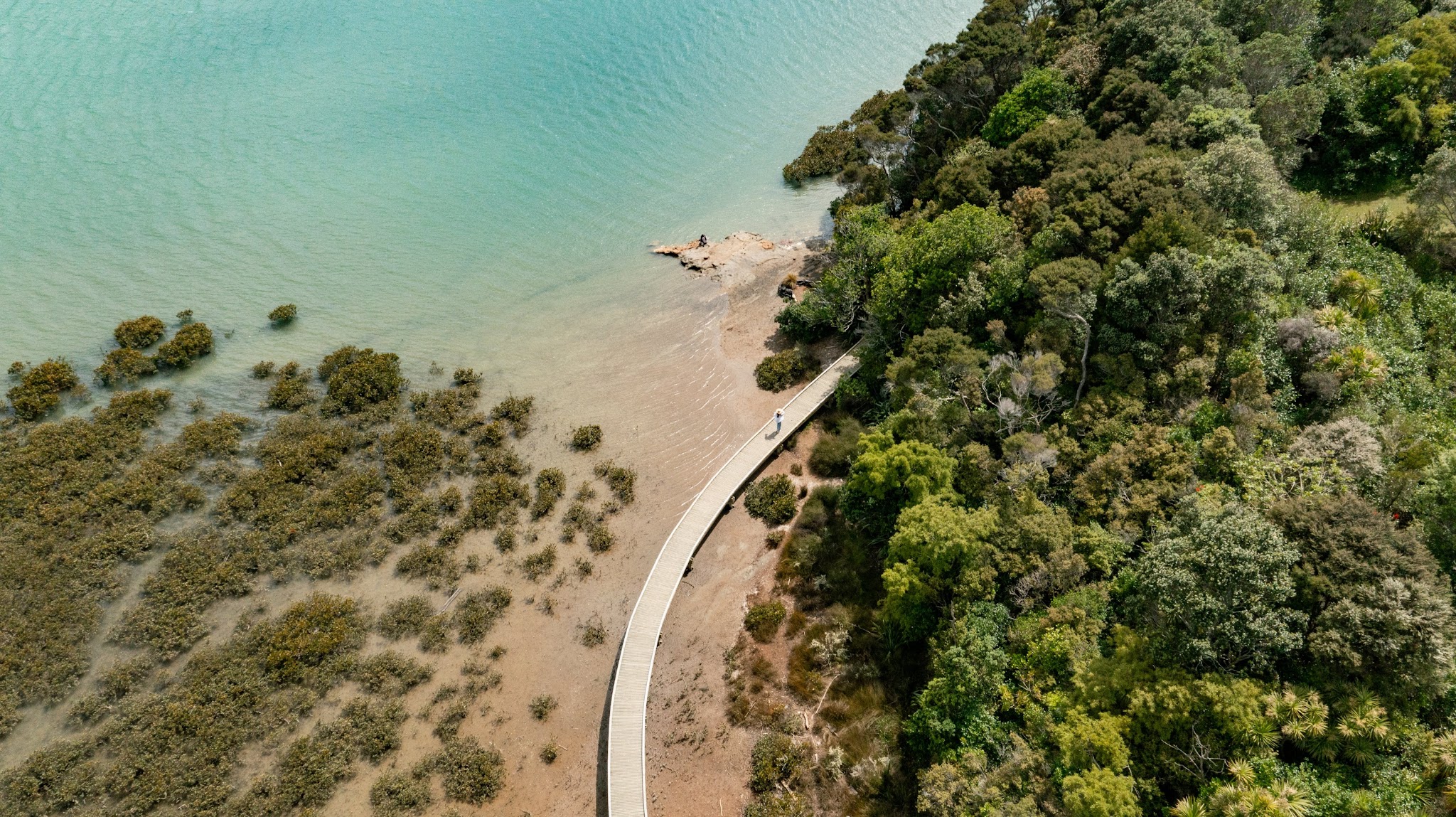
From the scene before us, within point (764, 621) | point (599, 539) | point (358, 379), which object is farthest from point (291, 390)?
point (764, 621)

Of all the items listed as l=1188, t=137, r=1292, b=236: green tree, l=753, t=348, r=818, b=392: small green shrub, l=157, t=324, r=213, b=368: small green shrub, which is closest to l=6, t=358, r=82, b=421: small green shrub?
l=157, t=324, r=213, b=368: small green shrub

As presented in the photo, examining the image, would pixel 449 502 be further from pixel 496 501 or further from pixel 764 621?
pixel 764 621

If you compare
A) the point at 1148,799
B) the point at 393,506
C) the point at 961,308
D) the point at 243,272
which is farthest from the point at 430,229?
the point at 1148,799

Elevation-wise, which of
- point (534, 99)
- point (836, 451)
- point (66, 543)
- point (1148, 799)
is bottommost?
point (1148, 799)

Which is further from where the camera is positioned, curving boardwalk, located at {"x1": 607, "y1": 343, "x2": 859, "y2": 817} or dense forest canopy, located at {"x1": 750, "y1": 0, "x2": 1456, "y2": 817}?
curving boardwalk, located at {"x1": 607, "y1": 343, "x2": 859, "y2": 817}

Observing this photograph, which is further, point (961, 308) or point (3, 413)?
point (3, 413)

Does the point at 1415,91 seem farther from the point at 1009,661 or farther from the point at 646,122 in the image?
the point at 646,122

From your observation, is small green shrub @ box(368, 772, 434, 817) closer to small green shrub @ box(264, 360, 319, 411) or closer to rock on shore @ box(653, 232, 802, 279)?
small green shrub @ box(264, 360, 319, 411)
